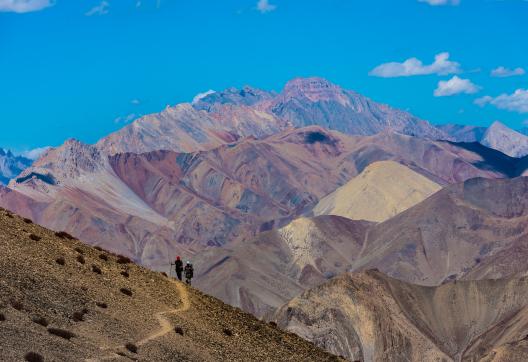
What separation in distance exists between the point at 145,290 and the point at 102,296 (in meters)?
3.87

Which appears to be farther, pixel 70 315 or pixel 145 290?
pixel 145 290

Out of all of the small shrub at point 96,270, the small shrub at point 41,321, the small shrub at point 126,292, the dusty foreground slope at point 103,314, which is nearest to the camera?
the dusty foreground slope at point 103,314

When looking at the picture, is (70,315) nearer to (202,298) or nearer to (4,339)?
(4,339)

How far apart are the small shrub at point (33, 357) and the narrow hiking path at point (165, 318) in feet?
20.7

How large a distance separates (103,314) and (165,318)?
3459 mm

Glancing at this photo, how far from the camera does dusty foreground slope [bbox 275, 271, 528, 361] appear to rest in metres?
149

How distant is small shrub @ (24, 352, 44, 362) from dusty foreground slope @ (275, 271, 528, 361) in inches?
4649

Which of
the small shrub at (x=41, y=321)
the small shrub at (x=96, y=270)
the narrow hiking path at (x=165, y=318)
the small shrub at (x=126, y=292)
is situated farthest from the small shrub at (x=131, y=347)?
the small shrub at (x=96, y=270)

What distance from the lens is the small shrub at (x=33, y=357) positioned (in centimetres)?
2581

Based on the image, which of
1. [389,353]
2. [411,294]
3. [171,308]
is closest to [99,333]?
[171,308]

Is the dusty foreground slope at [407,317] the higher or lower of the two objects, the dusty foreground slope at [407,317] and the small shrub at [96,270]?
the higher

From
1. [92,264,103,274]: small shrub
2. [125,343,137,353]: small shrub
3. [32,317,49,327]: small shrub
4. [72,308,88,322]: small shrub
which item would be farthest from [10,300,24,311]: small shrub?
[92,264,103,274]: small shrub

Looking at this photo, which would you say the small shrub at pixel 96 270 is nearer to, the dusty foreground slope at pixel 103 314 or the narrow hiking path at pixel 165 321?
the dusty foreground slope at pixel 103 314

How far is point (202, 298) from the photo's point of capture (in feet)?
139
